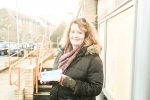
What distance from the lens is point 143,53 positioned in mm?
1350

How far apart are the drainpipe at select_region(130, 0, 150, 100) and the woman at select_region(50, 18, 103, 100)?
46cm

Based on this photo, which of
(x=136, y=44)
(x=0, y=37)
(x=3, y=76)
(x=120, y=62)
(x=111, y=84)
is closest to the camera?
(x=136, y=44)

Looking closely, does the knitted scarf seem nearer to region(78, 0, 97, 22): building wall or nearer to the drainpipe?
the drainpipe

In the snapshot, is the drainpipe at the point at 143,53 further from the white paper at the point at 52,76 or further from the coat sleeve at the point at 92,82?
the white paper at the point at 52,76

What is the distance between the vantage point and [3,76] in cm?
852

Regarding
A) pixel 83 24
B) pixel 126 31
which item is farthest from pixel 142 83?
pixel 83 24

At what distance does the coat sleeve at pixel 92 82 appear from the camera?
69.9 inches

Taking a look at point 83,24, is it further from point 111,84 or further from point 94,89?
point 111,84

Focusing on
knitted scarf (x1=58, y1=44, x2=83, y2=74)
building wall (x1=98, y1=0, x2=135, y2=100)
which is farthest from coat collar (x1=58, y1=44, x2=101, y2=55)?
building wall (x1=98, y1=0, x2=135, y2=100)

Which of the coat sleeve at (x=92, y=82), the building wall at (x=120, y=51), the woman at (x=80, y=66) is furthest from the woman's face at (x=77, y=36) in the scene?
the building wall at (x=120, y=51)

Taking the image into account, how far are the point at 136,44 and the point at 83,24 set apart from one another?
2.31ft

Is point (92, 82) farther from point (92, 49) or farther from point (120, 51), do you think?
point (120, 51)

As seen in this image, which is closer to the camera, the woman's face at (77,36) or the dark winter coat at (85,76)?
the dark winter coat at (85,76)

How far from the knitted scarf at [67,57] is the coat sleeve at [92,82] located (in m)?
0.23
